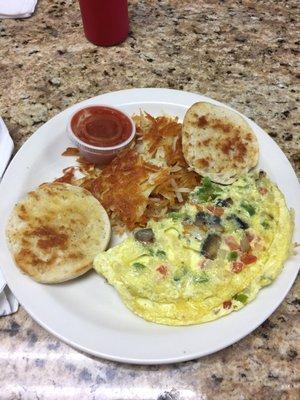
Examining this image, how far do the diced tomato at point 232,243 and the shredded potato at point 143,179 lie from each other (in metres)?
0.39

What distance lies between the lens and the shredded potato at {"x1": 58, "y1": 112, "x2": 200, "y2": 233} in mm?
2062

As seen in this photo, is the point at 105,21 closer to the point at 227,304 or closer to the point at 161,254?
the point at 161,254

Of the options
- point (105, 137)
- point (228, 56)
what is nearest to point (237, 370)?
point (105, 137)

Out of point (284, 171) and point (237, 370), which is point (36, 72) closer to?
point (284, 171)

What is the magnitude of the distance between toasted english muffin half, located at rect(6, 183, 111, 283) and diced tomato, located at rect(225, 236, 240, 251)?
48cm

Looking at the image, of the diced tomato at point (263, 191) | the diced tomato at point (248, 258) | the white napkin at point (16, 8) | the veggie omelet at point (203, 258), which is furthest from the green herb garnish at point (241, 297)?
the white napkin at point (16, 8)

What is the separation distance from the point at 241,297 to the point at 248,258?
156 millimetres

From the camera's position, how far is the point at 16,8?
2.99 metres

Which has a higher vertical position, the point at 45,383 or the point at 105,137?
the point at 105,137

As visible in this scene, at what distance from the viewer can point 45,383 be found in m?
1.68

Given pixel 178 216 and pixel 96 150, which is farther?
pixel 96 150

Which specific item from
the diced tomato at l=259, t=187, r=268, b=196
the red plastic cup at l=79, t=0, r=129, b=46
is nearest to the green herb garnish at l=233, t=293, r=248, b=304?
the diced tomato at l=259, t=187, r=268, b=196

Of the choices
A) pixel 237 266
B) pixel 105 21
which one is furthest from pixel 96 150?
pixel 105 21

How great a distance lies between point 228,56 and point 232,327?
178cm
